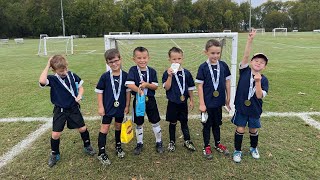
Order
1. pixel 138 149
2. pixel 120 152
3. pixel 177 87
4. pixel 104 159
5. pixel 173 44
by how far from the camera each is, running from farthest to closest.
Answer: pixel 173 44 → pixel 138 149 → pixel 120 152 → pixel 177 87 → pixel 104 159

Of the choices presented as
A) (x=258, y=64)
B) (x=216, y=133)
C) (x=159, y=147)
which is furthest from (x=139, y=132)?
(x=258, y=64)

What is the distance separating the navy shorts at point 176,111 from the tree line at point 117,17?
64617 mm

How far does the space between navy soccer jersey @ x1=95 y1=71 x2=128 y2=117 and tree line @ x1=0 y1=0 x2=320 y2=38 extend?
64.7 meters

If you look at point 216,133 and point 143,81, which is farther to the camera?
point 216,133

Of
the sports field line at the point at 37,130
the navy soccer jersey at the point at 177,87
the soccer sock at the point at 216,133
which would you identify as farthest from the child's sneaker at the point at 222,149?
the sports field line at the point at 37,130

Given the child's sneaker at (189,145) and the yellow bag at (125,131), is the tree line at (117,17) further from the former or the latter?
the child's sneaker at (189,145)

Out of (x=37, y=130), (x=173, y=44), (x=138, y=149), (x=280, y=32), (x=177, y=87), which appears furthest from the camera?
(x=280, y=32)

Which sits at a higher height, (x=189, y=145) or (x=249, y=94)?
(x=249, y=94)

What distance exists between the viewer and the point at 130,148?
4.27m

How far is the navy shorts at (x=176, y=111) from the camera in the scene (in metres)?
4.01

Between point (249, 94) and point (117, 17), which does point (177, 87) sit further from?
point (117, 17)

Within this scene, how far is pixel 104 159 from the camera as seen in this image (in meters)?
3.81

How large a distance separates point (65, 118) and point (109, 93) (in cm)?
67

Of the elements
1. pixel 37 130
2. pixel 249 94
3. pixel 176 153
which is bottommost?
pixel 176 153
